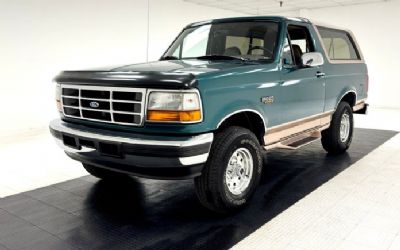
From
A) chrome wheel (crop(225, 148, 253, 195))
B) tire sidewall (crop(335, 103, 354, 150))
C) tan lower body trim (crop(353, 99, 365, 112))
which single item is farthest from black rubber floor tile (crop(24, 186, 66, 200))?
tan lower body trim (crop(353, 99, 365, 112))

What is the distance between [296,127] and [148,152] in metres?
1.83

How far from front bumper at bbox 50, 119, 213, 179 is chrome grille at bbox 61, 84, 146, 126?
0.12 meters

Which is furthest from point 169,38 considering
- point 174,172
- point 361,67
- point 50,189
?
point 174,172

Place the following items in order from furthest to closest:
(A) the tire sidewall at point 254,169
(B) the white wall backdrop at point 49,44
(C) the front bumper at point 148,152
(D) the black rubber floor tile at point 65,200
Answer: (B) the white wall backdrop at point 49,44
(D) the black rubber floor tile at point 65,200
(A) the tire sidewall at point 254,169
(C) the front bumper at point 148,152

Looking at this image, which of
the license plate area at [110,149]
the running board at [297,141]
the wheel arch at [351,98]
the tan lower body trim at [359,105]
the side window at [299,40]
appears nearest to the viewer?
the license plate area at [110,149]

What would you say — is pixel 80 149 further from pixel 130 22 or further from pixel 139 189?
pixel 130 22

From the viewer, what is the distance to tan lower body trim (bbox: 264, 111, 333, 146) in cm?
329

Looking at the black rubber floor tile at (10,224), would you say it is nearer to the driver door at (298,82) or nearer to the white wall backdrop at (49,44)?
the driver door at (298,82)

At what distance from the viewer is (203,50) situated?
378 cm

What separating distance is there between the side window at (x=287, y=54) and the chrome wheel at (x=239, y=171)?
996 millimetres

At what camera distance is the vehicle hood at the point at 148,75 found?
243 centimetres

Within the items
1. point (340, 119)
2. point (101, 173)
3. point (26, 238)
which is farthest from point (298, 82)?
point (26, 238)

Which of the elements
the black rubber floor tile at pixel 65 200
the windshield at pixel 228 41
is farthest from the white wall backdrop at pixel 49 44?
the windshield at pixel 228 41

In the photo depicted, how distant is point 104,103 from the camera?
2.71 meters
